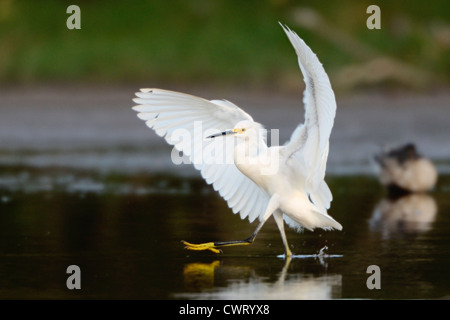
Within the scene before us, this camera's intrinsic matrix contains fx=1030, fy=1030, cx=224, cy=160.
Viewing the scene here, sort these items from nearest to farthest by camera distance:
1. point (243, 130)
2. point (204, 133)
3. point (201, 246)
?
point (243, 130), point (201, 246), point (204, 133)

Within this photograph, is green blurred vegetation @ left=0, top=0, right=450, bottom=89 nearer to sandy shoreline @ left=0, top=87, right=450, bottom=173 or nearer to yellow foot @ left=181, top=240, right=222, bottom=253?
sandy shoreline @ left=0, top=87, right=450, bottom=173

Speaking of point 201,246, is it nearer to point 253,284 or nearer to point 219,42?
point 253,284

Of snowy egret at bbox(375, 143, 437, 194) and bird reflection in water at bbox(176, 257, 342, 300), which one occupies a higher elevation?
snowy egret at bbox(375, 143, 437, 194)

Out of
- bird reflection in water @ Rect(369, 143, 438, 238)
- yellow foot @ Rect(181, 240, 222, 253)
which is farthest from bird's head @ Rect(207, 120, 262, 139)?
bird reflection in water @ Rect(369, 143, 438, 238)

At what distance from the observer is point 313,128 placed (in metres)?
7.70

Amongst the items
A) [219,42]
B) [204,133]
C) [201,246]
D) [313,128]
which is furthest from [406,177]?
[219,42]

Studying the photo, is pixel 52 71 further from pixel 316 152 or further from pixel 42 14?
pixel 316 152

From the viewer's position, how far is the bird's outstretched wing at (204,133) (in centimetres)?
853

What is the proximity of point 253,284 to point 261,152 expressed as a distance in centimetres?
144

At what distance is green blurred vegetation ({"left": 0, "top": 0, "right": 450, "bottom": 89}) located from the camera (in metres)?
19.9

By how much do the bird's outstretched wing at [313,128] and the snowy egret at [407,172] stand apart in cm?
406

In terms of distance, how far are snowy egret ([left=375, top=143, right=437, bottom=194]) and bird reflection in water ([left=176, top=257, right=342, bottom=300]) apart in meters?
4.65

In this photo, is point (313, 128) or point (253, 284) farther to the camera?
point (313, 128)
